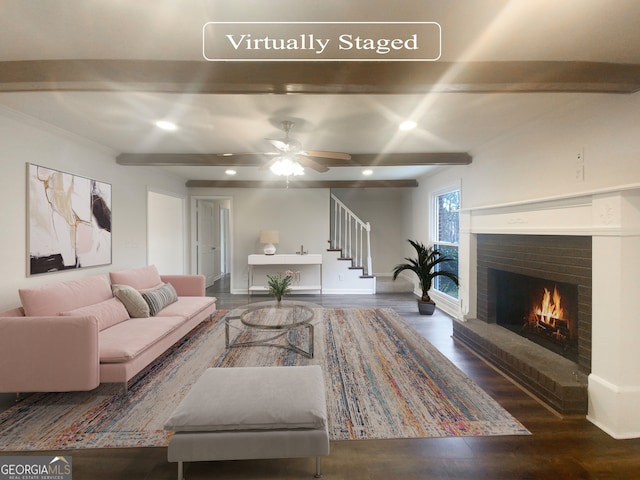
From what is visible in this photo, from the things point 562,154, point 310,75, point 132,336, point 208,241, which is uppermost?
point 310,75

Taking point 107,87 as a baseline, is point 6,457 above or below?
below

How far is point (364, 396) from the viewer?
7.39 feet

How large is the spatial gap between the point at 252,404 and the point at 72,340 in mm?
1551

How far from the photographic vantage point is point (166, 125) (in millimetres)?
2895

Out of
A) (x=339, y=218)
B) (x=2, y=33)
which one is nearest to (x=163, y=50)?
(x=2, y=33)

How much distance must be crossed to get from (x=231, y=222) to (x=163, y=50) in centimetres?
469

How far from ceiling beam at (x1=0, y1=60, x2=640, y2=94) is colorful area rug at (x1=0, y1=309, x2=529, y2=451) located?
7.19 ft

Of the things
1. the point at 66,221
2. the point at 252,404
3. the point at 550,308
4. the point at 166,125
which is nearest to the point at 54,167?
the point at 66,221

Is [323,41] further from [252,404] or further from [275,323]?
[275,323]

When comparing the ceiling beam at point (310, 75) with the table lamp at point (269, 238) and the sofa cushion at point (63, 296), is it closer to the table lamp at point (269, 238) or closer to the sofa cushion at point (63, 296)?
the sofa cushion at point (63, 296)

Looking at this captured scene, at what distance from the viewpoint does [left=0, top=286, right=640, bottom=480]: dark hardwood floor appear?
1548 mm

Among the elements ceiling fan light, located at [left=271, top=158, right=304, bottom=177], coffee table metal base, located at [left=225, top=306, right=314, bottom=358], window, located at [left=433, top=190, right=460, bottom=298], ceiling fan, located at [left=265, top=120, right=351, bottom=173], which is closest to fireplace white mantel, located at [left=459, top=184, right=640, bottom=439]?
ceiling fan, located at [left=265, top=120, right=351, bottom=173]

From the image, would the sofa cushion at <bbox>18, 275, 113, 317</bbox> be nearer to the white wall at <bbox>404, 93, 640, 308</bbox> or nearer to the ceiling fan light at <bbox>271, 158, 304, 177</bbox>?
the ceiling fan light at <bbox>271, 158, 304, 177</bbox>

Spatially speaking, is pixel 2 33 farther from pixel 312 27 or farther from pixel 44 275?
pixel 44 275
